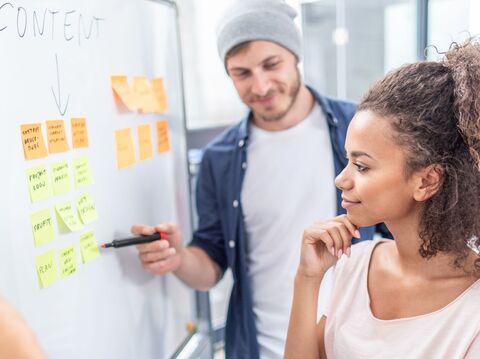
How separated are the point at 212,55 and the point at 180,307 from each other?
1.50 metres

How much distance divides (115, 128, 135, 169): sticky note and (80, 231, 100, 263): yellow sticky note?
Result: 0.66 ft

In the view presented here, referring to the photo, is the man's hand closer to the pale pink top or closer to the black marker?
the black marker

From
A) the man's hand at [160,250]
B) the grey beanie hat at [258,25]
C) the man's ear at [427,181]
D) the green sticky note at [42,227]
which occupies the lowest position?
the man's hand at [160,250]

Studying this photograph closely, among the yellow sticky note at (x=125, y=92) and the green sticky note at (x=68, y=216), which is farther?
the yellow sticky note at (x=125, y=92)

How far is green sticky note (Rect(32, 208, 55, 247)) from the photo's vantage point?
35.4 inches

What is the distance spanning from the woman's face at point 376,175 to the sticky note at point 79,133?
0.56 meters

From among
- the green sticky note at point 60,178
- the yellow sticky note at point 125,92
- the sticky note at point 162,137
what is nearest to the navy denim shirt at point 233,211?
the sticky note at point 162,137

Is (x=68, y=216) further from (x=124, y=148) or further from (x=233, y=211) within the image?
(x=233, y=211)

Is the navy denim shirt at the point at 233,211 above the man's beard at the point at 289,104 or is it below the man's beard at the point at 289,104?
below

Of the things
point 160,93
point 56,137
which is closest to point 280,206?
point 160,93

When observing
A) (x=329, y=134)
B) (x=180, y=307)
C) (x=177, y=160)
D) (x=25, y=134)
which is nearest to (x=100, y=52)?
(x=25, y=134)

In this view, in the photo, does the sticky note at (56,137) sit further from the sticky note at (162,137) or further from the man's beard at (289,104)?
the man's beard at (289,104)

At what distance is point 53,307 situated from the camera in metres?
0.94

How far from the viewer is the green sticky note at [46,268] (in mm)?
907
